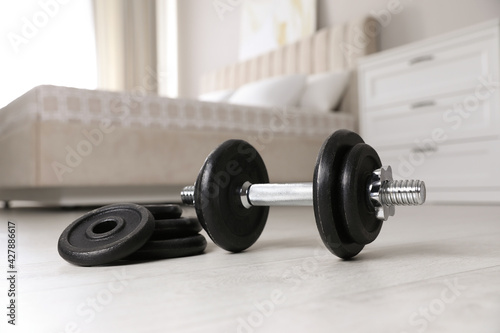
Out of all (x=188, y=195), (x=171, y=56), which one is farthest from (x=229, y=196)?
(x=171, y=56)

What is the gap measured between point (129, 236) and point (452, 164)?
2547mm

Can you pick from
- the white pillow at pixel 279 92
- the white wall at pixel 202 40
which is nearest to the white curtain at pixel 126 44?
the white wall at pixel 202 40

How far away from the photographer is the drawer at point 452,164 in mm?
2928

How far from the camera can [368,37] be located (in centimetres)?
400

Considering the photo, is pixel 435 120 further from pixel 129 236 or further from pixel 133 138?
pixel 129 236

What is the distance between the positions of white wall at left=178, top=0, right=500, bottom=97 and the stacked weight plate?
304 cm

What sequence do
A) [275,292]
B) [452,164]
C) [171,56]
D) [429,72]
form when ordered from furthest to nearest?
[171,56] → [429,72] → [452,164] → [275,292]

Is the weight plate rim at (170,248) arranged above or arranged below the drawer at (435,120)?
below

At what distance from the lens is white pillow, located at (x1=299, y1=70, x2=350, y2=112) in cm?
395

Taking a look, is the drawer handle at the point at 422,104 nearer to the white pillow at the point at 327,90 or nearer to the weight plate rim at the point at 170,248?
the white pillow at the point at 327,90

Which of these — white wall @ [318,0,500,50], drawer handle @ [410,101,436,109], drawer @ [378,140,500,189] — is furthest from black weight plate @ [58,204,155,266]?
white wall @ [318,0,500,50]

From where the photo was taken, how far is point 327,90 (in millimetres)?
3953

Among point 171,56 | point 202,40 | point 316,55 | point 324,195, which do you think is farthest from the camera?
point 171,56

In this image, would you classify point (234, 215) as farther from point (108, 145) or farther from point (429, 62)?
point (429, 62)
